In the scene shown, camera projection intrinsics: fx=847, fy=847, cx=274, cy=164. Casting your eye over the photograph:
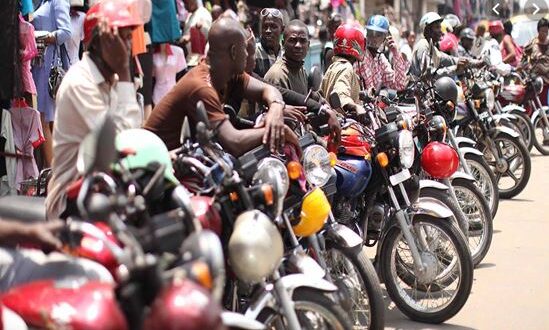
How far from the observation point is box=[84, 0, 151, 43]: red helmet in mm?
3625

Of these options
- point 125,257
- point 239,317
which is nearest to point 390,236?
point 239,317

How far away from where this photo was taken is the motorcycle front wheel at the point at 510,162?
28.1 ft

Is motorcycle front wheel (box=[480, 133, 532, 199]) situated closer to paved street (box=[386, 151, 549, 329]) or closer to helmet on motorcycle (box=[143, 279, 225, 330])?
paved street (box=[386, 151, 549, 329])

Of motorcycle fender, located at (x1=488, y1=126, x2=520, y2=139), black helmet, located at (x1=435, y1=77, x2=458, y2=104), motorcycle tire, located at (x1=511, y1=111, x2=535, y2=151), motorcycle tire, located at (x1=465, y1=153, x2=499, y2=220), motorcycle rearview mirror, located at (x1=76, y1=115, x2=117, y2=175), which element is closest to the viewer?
motorcycle rearview mirror, located at (x1=76, y1=115, x2=117, y2=175)

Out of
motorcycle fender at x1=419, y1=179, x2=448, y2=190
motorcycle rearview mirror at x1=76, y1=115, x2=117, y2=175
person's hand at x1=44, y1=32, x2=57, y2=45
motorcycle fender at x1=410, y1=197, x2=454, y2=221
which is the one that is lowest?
motorcycle fender at x1=419, y1=179, x2=448, y2=190

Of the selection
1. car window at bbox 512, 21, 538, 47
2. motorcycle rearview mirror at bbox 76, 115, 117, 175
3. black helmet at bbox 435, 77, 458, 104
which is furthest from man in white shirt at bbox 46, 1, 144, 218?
car window at bbox 512, 21, 538, 47

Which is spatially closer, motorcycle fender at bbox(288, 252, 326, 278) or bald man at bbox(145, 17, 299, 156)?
motorcycle fender at bbox(288, 252, 326, 278)

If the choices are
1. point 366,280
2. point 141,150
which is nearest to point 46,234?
point 141,150

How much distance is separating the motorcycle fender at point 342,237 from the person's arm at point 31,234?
1.92m

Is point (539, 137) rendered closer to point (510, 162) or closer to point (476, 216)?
point (510, 162)

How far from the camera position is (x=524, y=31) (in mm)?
18078

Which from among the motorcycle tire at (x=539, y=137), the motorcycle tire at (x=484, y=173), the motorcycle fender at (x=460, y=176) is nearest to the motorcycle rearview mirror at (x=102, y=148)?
the motorcycle fender at (x=460, y=176)

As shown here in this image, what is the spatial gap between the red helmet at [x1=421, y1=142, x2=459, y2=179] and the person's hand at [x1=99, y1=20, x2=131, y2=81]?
2642 mm

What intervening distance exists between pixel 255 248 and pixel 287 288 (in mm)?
308
